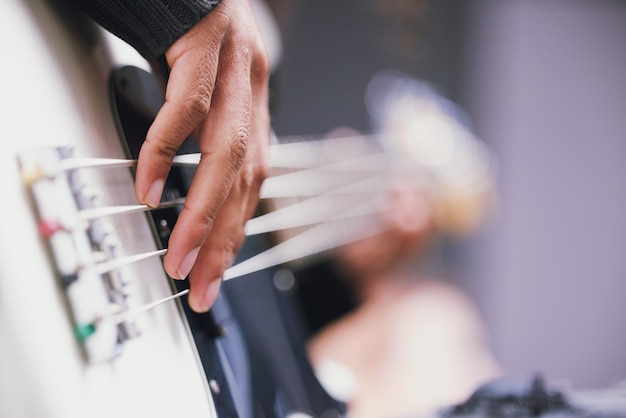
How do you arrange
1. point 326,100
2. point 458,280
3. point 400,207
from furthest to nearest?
point 458,280, point 326,100, point 400,207

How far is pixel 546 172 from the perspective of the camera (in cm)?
226

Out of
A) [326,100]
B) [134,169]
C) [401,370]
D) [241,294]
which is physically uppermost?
[326,100]

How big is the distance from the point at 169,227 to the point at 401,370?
753 mm

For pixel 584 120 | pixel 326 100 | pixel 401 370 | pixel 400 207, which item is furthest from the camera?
pixel 584 120

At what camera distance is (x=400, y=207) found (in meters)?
1.56

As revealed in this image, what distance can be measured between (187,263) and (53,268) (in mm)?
101

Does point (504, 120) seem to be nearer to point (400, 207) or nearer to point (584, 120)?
point (584, 120)

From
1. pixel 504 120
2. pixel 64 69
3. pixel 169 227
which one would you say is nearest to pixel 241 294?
pixel 169 227

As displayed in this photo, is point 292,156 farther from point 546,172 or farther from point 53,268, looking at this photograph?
point 546,172

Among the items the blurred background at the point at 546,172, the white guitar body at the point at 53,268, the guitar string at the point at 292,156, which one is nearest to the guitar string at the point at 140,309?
the white guitar body at the point at 53,268

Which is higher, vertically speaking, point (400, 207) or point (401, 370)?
point (400, 207)

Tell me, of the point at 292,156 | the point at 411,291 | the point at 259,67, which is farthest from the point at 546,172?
the point at 259,67

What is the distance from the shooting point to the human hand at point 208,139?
452mm

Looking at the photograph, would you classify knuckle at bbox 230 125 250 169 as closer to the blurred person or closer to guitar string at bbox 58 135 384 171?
guitar string at bbox 58 135 384 171
